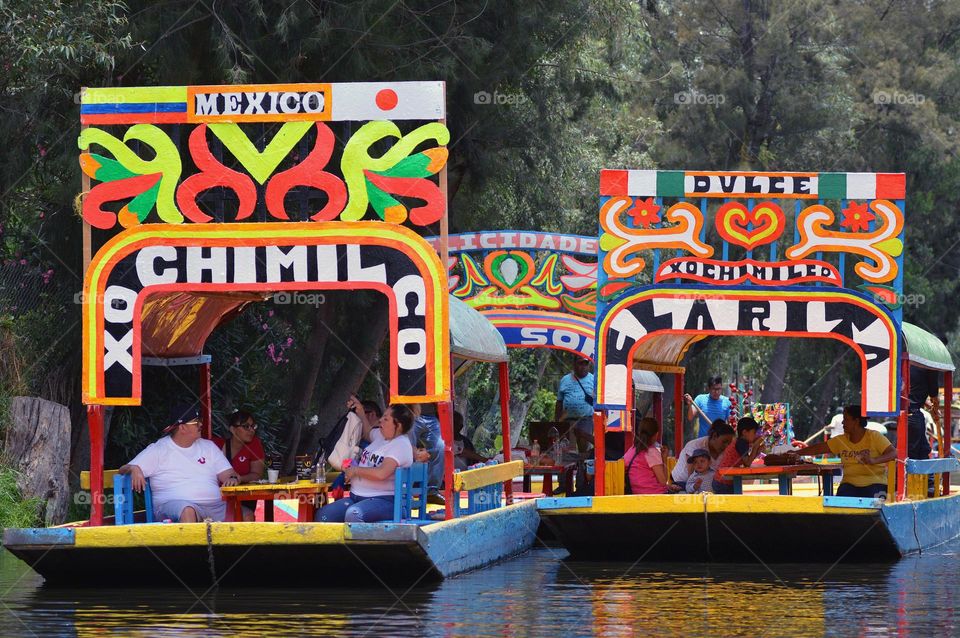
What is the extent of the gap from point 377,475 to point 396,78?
6665mm

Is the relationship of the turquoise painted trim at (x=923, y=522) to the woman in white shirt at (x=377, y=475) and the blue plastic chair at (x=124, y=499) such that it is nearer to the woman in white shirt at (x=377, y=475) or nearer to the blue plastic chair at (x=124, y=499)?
the woman in white shirt at (x=377, y=475)

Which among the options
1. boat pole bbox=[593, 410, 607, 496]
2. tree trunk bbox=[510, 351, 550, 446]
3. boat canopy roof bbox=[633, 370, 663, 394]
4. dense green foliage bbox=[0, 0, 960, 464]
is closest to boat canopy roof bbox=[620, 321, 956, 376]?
boat canopy roof bbox=[633, 370, 663, 394]

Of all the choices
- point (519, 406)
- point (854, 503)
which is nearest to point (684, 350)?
point (854, 503)

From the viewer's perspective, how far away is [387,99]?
13.0 m

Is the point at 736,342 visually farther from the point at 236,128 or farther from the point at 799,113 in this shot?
the point at 236,128

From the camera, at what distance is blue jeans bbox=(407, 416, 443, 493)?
49.8 ft

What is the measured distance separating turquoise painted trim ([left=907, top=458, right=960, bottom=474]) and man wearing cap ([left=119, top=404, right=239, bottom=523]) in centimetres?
650

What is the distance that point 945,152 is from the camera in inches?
1431

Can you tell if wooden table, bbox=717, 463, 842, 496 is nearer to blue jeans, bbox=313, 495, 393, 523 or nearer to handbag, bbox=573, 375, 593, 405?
blue jeans, bbox=313, 495, 393, 523

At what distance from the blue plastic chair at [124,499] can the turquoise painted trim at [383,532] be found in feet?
6.01

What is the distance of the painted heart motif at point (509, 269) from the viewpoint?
20578 mm

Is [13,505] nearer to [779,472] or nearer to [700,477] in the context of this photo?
[700,477]

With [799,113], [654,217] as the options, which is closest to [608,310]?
[654,217]

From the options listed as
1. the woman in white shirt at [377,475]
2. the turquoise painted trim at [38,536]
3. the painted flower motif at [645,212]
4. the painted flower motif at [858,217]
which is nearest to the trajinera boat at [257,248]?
the turquoise painted trim at [38,536]
